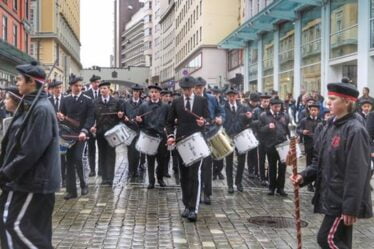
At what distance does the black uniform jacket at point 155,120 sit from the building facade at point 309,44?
959 centimetres

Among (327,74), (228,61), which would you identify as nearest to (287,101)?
(327,74)

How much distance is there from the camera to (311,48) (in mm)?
26078

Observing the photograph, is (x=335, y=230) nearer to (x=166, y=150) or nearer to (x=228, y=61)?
(x=166, y=150)

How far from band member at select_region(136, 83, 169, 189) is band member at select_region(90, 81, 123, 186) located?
20.3 inches

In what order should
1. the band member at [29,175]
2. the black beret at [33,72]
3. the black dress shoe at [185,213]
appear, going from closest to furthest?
the band member at [29,175], the black beret at [33,72], the black dress shoe at [185,213]

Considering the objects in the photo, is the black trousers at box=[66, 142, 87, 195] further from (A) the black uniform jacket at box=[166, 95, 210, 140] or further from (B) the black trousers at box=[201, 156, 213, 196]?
(B) the black trousers at box=[201, 156, 213, 196]

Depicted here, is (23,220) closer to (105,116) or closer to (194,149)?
(194,149)

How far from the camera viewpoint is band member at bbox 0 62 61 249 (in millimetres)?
4996

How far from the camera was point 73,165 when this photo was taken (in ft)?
35.1

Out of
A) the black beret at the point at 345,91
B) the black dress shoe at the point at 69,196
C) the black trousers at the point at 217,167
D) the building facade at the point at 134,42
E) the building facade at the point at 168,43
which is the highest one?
the building facade at the point at 134,42

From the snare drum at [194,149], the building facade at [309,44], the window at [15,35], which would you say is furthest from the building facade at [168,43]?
the snare drum at [194,149]

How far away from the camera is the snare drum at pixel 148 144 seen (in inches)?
466

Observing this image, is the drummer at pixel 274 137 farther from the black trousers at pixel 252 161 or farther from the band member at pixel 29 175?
the band member at pixel 29 175

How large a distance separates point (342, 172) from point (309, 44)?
21966 mm
